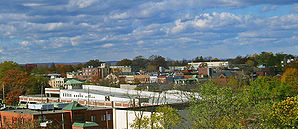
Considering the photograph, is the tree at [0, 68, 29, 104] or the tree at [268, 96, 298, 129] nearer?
the tree at [268, 96, 298, 129]

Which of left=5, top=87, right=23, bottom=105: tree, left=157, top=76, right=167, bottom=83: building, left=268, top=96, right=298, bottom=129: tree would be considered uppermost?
left=268, top=96, right=298, bottom=129: tree

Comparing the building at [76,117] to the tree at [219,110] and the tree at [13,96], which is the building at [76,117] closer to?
the tree at [219,110]

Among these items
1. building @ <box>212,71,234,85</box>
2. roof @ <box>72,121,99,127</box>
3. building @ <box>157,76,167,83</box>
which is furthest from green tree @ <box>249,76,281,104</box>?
building @ <box>157,76,167,83</box>

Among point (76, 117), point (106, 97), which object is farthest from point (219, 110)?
point (106, 97)

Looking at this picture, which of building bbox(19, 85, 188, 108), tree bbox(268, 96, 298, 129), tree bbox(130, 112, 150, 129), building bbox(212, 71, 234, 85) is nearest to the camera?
tree bbox(268, 96, 298, 129)

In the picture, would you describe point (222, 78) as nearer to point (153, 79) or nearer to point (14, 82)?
point (153, 79)

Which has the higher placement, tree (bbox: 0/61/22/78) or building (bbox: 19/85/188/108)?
tree (bbox: 0/61/22/78)

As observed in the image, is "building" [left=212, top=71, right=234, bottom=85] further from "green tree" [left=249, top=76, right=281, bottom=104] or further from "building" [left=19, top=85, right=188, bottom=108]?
"green tree" [left=249, top=76, right=281, bottom=104]

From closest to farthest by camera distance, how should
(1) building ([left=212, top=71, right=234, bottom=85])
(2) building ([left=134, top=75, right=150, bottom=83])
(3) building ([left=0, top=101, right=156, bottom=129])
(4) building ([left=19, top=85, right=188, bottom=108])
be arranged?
(3) building ([left=0, top=101, right=156, bottom=129])
(4) building ([left=19, top=85, right=188, bottom=108])
(1) building ([left=212, top=71, right=234, bottom=85])
(2) building ([left=134, top=75, right=150, bottom=83])

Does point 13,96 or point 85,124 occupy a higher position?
point 85,124

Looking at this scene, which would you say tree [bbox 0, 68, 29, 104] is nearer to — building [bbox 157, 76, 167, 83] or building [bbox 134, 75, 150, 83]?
building [bbox 157, 76, 167, 83]

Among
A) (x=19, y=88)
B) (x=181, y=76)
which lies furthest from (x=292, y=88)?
(x=181, y=76)

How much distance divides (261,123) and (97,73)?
6807 inches

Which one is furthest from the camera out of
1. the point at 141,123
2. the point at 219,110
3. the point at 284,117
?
the point at 141,123
